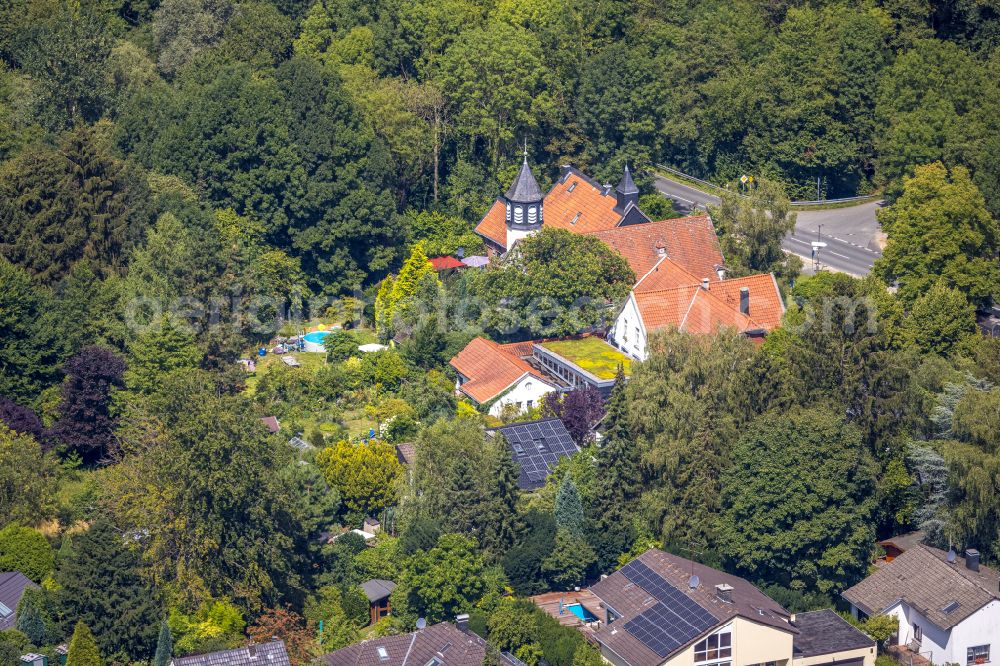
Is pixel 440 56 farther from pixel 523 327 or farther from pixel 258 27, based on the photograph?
pixel 523 327

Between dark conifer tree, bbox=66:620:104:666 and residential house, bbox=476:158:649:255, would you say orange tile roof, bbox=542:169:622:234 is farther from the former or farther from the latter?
dark conifer tree, bbox=66:620:104:666

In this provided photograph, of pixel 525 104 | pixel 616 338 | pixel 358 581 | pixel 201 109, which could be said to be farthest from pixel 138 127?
pixel 358 581

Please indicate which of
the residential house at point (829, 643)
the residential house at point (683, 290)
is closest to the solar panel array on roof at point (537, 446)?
the residential house at point (683, 290)

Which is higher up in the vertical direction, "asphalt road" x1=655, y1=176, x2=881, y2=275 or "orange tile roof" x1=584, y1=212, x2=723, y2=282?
"orange tile roof" x1=584, y1=212, x2=723, y2=282

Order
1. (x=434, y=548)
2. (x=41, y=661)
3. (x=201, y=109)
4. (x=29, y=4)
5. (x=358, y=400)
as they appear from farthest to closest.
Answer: (x=29, y=4) < (x=201, y=109) < (x=358, y=400) < (x=434, y=548) < (x=41, y=661)

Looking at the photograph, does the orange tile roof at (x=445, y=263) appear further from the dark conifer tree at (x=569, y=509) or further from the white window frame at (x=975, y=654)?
the white window frame at (x=975, y=654)

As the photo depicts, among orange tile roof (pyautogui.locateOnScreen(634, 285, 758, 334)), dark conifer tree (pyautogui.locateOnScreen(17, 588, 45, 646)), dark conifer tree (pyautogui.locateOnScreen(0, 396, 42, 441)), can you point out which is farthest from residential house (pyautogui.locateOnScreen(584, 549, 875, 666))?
dark conifer tree (pyautogui.locateOnScreen(0, 396, 42, 441))
